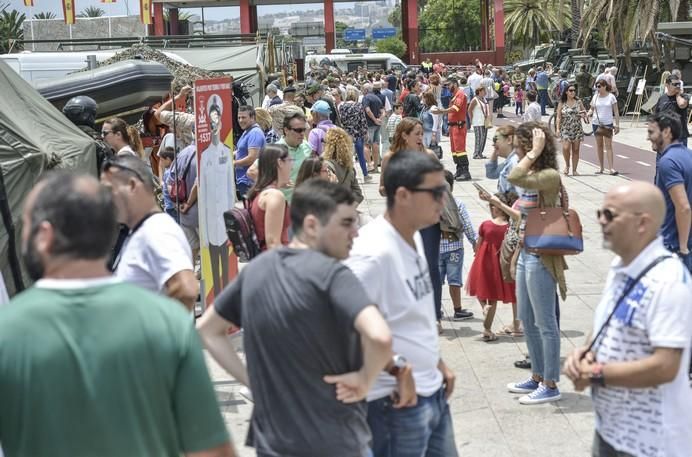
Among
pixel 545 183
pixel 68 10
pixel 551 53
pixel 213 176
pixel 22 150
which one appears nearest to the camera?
pixel 545 183

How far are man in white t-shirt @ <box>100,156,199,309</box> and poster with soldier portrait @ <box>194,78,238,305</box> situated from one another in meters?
3.21

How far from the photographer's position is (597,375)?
3871 millimetres

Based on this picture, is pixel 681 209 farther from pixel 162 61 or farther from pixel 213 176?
pixel 162 61

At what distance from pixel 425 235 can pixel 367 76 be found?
28.7 m

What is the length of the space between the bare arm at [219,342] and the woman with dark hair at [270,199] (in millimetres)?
2934

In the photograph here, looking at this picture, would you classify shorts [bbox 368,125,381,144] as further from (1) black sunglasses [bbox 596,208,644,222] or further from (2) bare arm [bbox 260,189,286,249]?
(1) black sunglasses [bbox 596,208,644,222]

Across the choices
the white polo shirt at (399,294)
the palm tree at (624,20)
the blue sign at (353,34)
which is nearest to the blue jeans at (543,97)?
the palm tree at (624,20)

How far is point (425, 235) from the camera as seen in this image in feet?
27.5

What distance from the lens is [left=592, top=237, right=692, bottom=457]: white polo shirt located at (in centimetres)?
373

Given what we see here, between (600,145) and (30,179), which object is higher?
(30,179)

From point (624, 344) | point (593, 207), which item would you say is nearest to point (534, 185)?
point (624, 344)

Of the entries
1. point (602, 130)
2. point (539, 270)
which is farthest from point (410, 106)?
point (539, 270)

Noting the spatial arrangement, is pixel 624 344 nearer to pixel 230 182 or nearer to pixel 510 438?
pixel 510 438

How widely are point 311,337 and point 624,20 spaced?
34.1 m
